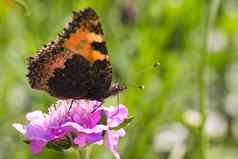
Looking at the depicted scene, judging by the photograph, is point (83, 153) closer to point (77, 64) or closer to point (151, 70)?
point (77, 64)

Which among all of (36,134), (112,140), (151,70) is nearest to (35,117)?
(36,134)

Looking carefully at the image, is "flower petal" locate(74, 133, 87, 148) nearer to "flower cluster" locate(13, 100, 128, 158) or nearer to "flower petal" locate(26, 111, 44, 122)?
"flower cluster" locate(13, 100, 128, 158)

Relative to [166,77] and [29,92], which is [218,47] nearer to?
[166,77]

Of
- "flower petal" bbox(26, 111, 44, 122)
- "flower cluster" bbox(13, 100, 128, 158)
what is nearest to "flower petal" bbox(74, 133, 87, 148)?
"flower cluster" bbox(13, 100, 128, 158)

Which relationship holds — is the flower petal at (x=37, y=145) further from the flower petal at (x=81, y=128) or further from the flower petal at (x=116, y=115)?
the flower petal at (x=116, y=115)

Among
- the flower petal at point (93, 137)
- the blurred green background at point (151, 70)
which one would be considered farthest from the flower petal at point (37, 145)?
the blurred green background at point (151, 70)

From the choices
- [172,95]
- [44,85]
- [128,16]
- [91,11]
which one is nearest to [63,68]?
[44,85]
